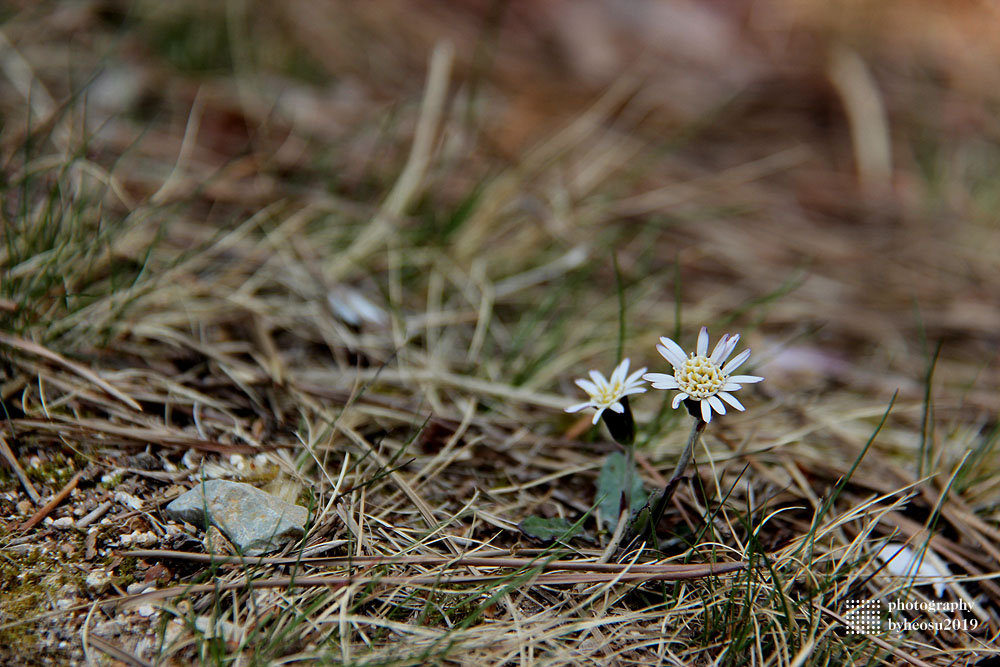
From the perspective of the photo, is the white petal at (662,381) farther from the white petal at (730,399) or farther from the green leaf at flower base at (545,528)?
the green leaf at flower base at (545,528)

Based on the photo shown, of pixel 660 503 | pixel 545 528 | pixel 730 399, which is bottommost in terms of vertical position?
pixel 545 528

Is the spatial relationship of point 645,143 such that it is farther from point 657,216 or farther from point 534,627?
point 534,627

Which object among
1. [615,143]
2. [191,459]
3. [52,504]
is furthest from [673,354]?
[615,143]

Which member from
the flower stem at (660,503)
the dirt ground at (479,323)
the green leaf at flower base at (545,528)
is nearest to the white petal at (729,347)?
the flower stem at (660,503)

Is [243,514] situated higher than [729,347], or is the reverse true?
[729,347]

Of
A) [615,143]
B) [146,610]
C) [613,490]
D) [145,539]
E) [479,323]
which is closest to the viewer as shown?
[146,610]

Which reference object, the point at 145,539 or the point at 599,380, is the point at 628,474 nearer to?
the point at 599,380
